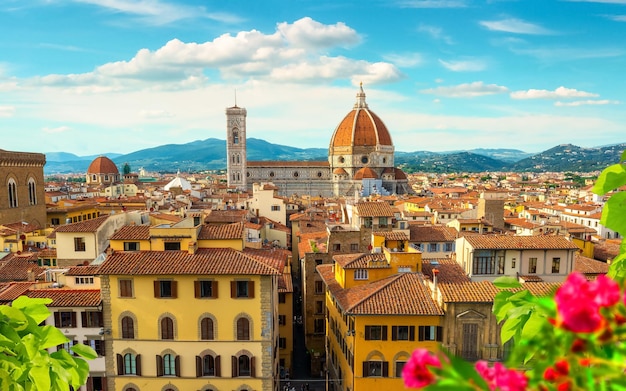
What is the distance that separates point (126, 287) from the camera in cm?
2009

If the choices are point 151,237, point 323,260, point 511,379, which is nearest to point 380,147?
point 323,260

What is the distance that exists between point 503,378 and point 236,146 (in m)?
125

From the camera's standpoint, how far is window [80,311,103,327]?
20219mm

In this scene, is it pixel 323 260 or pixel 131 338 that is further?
pixel 323 260

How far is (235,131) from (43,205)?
2738 inches

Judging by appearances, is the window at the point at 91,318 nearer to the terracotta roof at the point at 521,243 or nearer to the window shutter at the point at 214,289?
the window shutter at the point at 214,289

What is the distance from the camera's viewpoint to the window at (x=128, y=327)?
2022cm

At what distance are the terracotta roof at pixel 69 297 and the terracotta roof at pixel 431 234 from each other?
20895 millimetres

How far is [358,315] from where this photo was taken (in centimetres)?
2027

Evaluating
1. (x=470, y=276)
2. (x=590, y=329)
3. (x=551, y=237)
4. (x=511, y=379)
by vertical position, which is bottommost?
(x=470, y=276)

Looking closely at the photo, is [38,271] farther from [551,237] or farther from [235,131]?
[235,131]

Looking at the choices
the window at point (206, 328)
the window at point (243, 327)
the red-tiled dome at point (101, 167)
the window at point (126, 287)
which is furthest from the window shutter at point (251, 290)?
the red-tiled dome at point (101, 167)

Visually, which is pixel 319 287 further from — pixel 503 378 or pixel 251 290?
pixel 503 378

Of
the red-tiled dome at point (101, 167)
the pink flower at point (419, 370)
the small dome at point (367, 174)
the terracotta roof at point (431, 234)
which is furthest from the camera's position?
the red-tiled dome at point (101, 167)
